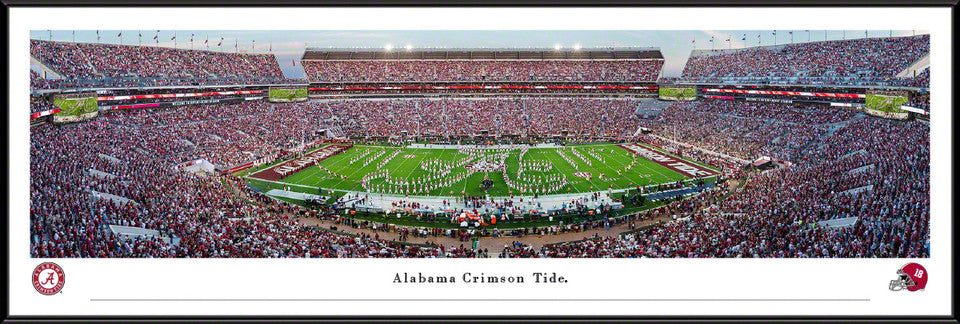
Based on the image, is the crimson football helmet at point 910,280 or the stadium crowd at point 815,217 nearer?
the crimson football helmet at point 910,280

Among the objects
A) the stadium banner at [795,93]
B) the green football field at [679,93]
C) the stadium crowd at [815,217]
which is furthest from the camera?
the green football field at [679,93]

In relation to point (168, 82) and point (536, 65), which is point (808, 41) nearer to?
point (536, 65)

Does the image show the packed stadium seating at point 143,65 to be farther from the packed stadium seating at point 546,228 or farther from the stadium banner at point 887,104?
the stadium banner at point 887,104


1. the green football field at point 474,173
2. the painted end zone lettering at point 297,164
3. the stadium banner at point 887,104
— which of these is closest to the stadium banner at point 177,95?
the painted end zone lettering at point 297,164

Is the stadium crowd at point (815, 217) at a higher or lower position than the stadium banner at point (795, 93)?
lower

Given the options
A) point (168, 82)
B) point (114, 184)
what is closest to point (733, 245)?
point (114, 184)

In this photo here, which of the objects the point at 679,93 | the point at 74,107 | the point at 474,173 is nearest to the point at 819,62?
the point at 679,93
